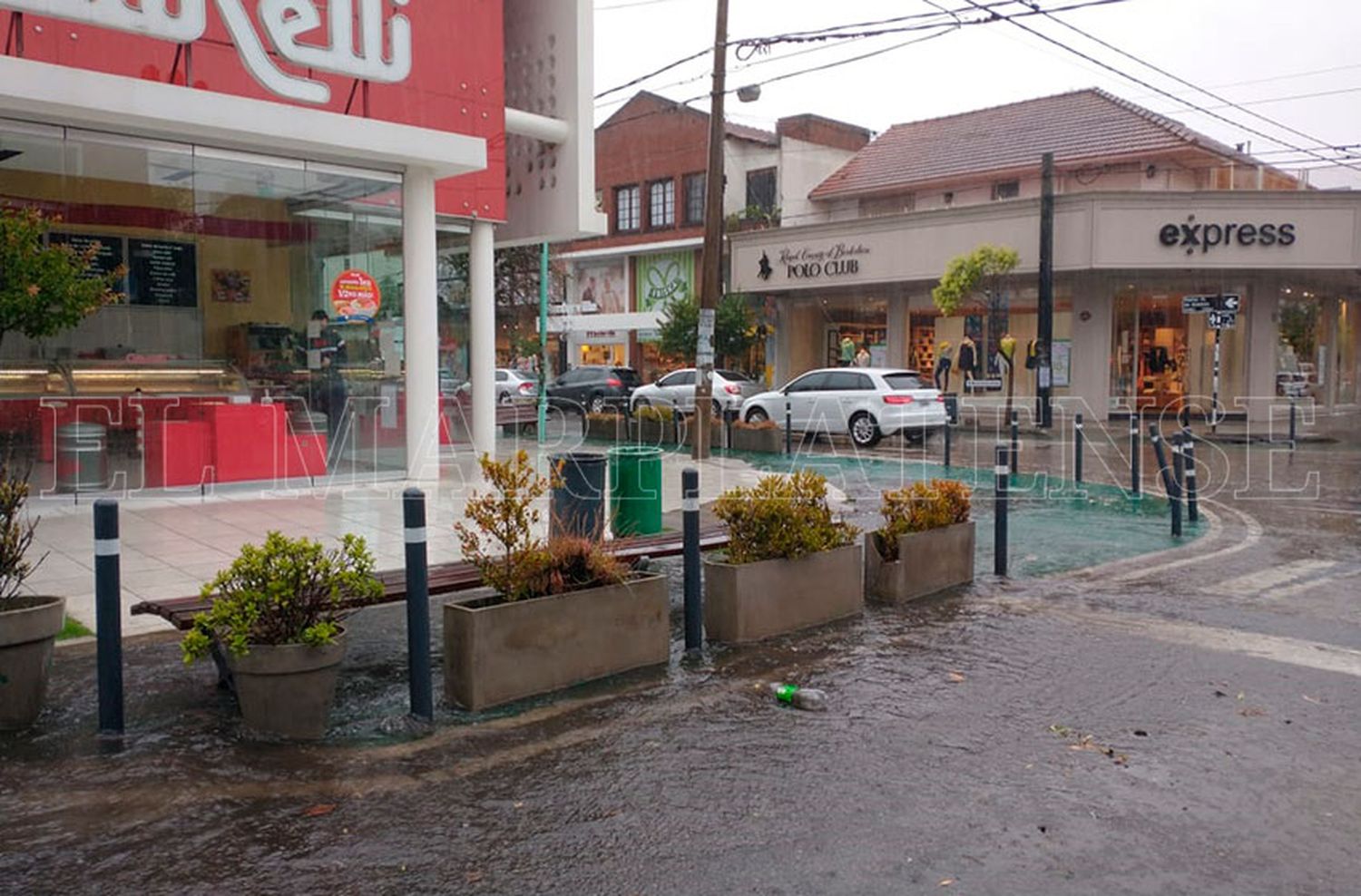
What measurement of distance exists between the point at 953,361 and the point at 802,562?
27608 millimetres

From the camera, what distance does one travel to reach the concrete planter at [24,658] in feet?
17.1

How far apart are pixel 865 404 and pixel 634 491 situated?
13.0 metres

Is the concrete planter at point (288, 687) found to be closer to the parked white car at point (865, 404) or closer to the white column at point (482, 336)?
the white column at point (482, 336)

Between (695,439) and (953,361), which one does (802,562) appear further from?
(953,361)

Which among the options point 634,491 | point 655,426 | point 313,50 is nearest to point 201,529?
point 634,491

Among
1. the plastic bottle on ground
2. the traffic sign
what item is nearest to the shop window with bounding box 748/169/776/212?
the traffic sign

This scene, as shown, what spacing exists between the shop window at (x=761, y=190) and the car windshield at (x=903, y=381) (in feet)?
64.6

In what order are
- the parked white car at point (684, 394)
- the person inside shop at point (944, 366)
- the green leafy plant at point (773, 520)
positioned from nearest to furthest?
the green leafy plant at point (773, 520), the parked white car at point (684, 394), the person inside shop at point (944, 366)

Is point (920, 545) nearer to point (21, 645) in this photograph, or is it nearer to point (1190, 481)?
point (1190, 481)

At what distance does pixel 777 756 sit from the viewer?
5.18 meters

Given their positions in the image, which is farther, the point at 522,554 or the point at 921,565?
the point at 921,565

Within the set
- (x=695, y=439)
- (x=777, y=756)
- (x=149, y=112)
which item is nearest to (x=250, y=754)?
(x=777, y=756)

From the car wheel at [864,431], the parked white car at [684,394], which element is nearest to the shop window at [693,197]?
the parked white car at [684,394]

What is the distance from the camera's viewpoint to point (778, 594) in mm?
7246
